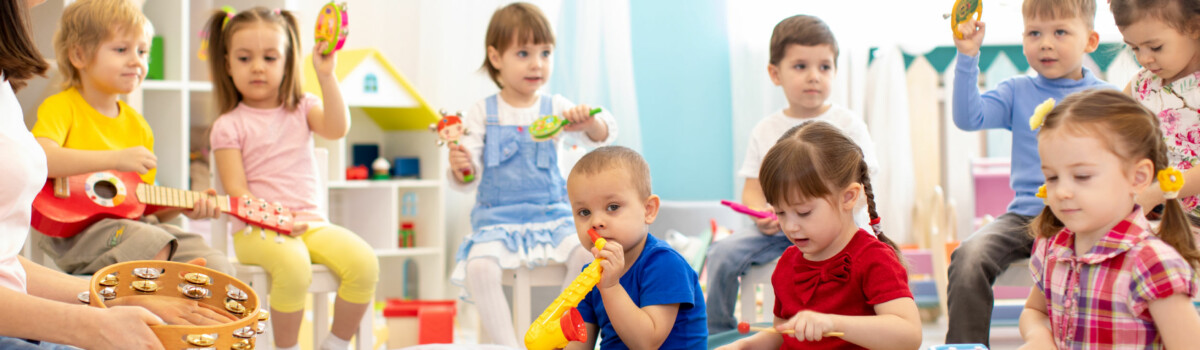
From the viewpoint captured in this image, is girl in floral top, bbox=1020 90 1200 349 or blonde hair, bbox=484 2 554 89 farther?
blonde hair, bbox=484 2 554 89

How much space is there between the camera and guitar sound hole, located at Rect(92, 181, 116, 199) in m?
1.85

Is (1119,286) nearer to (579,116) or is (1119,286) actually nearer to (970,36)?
(970,36)

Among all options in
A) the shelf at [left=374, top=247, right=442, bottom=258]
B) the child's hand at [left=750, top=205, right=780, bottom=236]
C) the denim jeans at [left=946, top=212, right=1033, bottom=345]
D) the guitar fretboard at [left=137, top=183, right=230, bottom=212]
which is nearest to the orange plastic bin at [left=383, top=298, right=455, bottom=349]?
the shelf at [left=374, top=247, right=442, bottom=258]

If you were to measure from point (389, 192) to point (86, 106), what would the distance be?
1.19 m

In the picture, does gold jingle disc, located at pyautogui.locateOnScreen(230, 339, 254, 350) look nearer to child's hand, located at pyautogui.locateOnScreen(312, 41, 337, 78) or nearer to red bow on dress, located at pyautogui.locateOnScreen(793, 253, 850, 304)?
red bow on dress, located at pyautogui.locateOnScreen(793, 253, 850, 304)

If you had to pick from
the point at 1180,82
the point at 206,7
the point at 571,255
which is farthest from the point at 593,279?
the point at 206,7

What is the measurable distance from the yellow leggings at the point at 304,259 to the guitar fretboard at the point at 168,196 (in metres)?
0.11

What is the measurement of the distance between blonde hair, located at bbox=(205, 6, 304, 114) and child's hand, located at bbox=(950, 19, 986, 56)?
1.47m

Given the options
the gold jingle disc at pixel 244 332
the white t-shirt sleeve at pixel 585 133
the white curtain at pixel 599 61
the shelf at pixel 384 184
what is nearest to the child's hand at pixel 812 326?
the gold jingle disc at pixel 244 332

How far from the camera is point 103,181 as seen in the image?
1859 millimetres

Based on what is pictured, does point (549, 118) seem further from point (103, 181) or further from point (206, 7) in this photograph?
point (206, 7)

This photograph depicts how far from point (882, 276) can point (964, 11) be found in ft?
2.89

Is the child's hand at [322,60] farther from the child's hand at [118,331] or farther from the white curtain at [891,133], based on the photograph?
the white curtain at [891,133]

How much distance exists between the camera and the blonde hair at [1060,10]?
1866 millimetres
